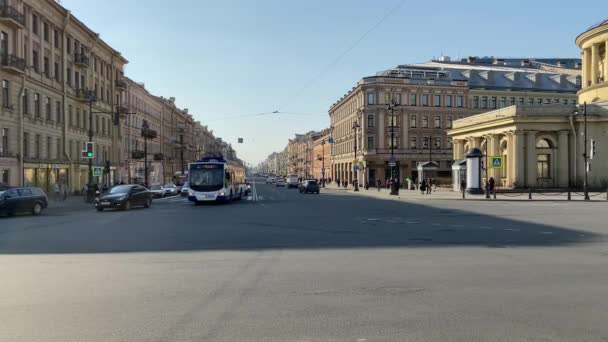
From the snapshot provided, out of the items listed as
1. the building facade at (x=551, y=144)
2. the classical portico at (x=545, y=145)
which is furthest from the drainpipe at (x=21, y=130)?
the classical portico at (x=545, y=145)

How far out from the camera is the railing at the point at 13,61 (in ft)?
115

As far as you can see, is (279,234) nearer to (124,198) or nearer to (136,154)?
(124,198)

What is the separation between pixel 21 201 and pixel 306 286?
72.5ft

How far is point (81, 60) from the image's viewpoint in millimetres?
49938

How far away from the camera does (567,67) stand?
4240 inches

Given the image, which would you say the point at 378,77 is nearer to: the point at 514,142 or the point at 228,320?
the point at 514,142

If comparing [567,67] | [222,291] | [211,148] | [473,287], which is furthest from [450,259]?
[211,148]

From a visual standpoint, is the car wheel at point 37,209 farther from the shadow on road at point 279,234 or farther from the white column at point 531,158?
the white column at point 531,158

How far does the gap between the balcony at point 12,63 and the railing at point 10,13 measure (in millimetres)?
2705

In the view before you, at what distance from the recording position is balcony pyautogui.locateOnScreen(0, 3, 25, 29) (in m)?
34.8

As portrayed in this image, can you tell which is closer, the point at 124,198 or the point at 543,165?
the point at 124,198

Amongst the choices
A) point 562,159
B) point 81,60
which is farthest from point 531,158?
point 81,60

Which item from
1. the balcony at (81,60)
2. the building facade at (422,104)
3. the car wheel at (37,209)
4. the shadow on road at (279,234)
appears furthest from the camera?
the building facade at (422,104)

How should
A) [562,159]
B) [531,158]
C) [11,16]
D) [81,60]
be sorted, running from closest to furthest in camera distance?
[11,16]
[531,158]
[562,159]
[81,60]
